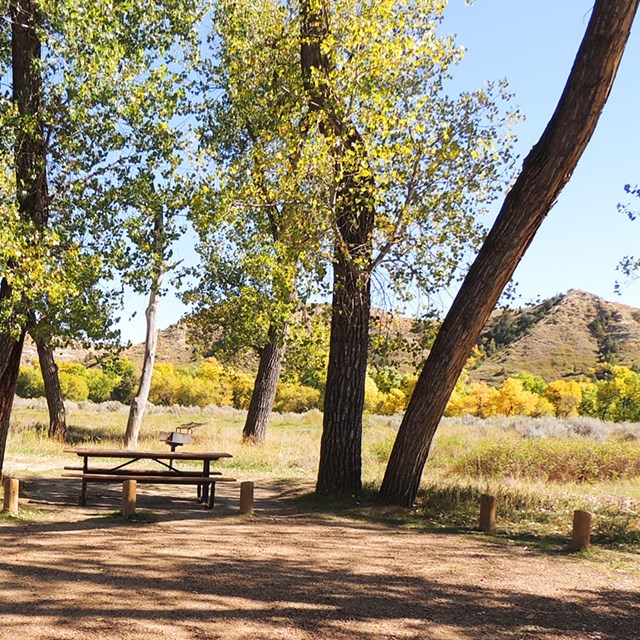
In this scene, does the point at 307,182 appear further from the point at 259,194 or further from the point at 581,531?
the point at 581,531

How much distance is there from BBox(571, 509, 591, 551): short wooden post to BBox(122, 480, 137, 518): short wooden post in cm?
520

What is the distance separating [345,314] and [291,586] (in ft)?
19.3

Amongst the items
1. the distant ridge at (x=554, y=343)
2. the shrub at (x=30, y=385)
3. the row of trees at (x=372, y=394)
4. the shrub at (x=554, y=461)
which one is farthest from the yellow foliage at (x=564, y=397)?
the shrub at (x=554, y=461)

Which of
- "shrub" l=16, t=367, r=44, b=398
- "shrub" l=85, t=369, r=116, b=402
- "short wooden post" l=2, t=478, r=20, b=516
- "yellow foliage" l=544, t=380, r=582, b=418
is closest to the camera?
"short wooden post" l=2, t=478, r=20, b=516

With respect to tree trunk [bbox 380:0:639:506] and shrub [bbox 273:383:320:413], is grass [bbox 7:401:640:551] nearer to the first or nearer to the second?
tree trunk [bbox 380:0:639:506]

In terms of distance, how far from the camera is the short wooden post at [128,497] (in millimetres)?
9578

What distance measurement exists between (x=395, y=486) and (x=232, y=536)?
3167 millimetres

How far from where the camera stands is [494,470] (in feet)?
48.7

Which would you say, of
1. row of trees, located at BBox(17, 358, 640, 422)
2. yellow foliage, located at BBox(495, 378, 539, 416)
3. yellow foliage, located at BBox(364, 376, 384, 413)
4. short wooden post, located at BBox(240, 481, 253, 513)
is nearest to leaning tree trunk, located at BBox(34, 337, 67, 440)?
short wooden post, located at BBox(240, 481, 253, 513)

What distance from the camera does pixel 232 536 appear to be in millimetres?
8422

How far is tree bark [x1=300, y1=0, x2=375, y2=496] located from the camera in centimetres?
1147

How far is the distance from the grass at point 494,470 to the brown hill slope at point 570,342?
5659cm

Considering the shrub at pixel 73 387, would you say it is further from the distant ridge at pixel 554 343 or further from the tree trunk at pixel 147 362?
the tree trunk at pixel 147 362

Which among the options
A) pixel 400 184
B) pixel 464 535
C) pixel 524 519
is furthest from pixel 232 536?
pixel 400 184
